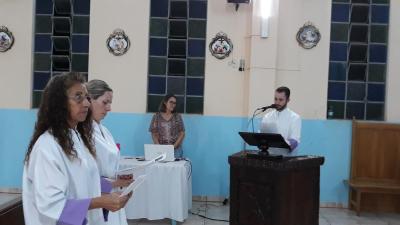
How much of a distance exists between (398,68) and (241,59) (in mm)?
2102

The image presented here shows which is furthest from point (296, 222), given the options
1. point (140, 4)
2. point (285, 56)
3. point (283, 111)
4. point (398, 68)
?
point (140, 4)

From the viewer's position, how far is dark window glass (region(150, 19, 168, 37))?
18.9 feet

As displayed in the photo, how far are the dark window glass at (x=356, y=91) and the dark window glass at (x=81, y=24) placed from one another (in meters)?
3.70

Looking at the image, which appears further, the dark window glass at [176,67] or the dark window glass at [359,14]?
the dark window glass at [176,67]

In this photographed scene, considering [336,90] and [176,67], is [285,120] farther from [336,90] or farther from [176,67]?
[176,67]

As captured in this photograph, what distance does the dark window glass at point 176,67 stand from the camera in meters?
5.80

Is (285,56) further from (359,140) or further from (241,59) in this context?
(359,140)

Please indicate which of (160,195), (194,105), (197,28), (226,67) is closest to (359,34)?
(226,67)

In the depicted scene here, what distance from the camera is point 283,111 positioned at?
4.48 meters

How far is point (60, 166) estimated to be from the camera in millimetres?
1517

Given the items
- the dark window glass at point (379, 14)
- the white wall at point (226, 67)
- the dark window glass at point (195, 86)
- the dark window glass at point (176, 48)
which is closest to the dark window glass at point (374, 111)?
the dark window glass at point (379, 14)

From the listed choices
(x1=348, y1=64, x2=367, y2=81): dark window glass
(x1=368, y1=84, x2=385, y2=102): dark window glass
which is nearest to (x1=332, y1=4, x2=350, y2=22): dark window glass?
(x1=348, y1=64, x2=367, y2=81): dark window glass

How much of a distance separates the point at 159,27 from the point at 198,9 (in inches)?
23.4

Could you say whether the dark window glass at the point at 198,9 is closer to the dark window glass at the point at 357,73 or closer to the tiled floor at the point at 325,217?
the dark window glass at the point at 357,73
